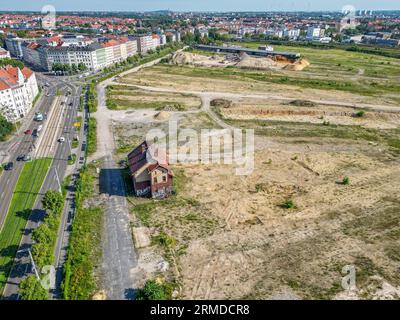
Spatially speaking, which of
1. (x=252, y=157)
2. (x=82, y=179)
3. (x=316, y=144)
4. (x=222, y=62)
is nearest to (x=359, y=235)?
(x=252, y=157)

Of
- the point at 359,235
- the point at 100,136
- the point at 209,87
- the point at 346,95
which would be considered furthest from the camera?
the point at 209,87

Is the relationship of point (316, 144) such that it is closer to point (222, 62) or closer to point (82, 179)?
point (82, 179)

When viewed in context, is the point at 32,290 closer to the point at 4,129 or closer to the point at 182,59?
the point at 4,129

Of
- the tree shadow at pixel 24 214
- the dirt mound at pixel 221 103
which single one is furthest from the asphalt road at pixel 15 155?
the dirt mound at pixel 221 103

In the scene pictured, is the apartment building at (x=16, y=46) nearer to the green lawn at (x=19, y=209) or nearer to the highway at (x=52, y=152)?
the highway at (x=52, y=152)

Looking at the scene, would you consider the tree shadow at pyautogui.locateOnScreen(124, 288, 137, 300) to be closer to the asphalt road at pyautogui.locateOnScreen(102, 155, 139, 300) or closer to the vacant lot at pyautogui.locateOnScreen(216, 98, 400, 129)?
the asphalt road at pyautogui.locateOnScreen(102, 155, 139, 300)
